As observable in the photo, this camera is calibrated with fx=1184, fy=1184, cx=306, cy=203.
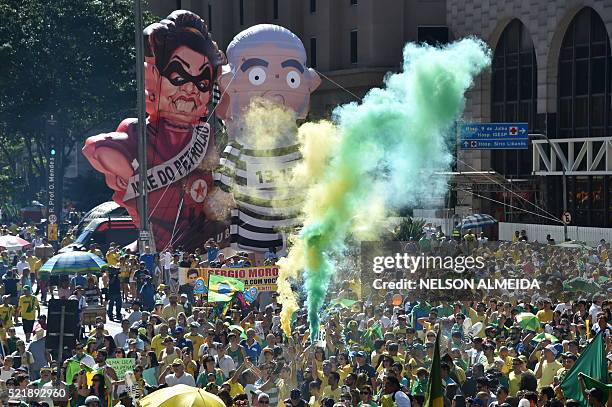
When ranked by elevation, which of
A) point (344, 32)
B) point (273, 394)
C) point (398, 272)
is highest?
point (344, 32)

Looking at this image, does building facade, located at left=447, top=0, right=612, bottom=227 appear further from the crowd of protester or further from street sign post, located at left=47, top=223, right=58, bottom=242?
the crowd of protester

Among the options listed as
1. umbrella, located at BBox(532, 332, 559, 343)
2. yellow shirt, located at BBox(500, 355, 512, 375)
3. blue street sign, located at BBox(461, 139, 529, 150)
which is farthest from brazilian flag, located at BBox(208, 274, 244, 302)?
blue street sign, located at BBox(461, 139, 529, 150)

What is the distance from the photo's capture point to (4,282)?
24172mm

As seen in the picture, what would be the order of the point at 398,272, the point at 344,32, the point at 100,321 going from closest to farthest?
the point at 100,321, the point at 398,272, the point at 344,32

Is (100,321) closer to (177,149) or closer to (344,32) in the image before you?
(177,149)

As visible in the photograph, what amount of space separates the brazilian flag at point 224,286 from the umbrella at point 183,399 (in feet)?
28.1

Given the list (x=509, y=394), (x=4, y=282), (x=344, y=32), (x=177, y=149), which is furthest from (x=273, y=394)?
(x=344, y=32)

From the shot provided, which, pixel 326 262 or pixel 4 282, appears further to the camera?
pixel 4 282

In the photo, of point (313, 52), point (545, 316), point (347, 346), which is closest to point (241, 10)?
point (313, 52)

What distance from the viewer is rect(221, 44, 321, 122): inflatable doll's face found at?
30391 millimetres

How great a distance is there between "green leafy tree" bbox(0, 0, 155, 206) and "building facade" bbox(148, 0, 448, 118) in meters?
7.73

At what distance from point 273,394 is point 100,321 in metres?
4.73

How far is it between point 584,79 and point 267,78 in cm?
1797

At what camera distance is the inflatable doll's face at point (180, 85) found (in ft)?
103
